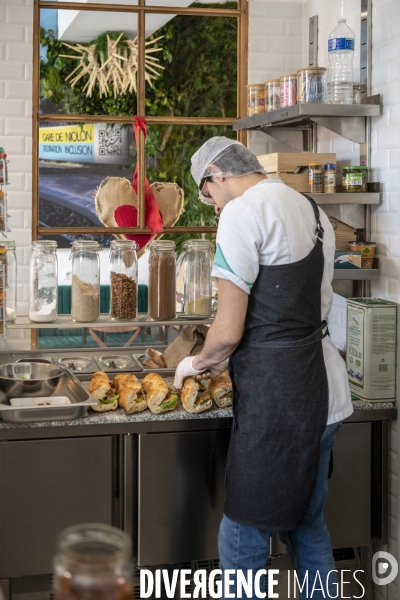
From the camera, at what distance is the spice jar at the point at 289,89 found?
3400 mm

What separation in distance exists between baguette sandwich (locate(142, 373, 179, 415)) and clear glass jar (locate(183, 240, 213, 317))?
40 centimetres

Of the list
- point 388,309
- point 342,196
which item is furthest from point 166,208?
point 388,309

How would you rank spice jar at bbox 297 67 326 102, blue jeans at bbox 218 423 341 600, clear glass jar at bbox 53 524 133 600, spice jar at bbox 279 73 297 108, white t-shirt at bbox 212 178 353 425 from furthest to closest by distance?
1. spice jar at bbox 279 73 297 108
2. spice jar at bbox 297 67 326 102
3. blue jeans at bbox 218 423 341 600
4. white t-shirt at bbox 212 178 353 425
5. clear glass jar at bbox 53 524 133 600

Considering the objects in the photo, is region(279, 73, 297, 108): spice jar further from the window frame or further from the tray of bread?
the tray of bread

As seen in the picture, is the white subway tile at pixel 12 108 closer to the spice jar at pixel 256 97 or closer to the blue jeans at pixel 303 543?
the spice jar at pixel 256 97

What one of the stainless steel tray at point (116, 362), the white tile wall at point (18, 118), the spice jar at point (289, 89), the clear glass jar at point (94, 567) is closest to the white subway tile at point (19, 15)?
the white tile wall at point (18, 118)

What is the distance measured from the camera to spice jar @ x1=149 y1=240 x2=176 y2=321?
3.07 m

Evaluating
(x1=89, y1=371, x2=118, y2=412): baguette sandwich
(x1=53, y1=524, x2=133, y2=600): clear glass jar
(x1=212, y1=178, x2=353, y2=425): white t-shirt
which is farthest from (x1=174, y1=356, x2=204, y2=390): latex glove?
(x1=53, y1=524, x2=133, y2=600): clear glass jar

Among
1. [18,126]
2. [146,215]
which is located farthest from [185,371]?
[18,126]

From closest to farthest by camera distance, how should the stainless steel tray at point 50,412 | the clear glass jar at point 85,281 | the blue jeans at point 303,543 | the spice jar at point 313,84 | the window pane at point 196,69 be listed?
the blue jeans at point 303,543 → the stainless steel tray at point 50,412 → the clear glass jar at point 85,281 → the spice jar at point 313,84 → the window pane at point 196,69

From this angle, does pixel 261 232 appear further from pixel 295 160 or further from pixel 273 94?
pixel 273 94

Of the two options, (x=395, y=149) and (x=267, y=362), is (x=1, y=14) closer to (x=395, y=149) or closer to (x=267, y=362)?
(x=395, y=149)

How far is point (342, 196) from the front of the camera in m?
3.20

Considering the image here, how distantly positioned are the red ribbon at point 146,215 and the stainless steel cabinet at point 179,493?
5.07ft
